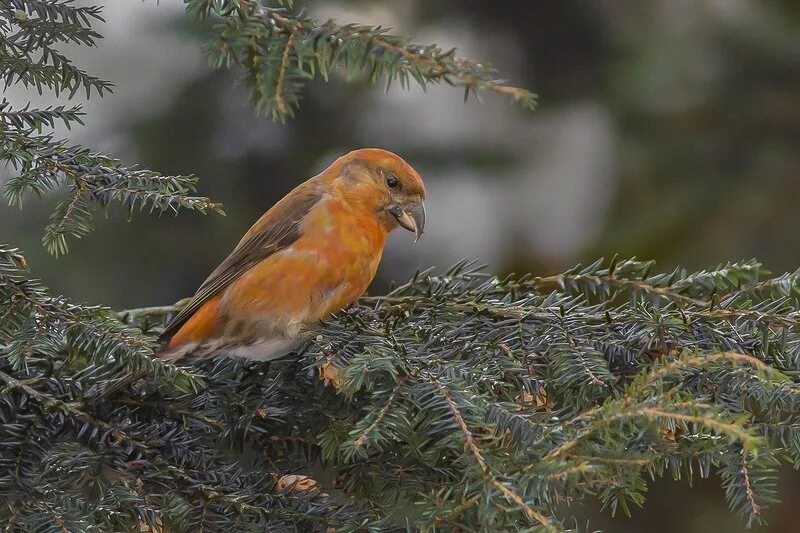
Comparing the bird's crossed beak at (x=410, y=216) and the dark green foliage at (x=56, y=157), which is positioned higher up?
the bird's crossed beak at (x=410, y=216)

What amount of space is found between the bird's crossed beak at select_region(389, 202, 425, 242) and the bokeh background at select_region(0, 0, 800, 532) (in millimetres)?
1181

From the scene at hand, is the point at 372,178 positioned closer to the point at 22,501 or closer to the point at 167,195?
the point at 167,195

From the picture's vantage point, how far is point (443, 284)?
192 centimetres

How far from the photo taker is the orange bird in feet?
7.48

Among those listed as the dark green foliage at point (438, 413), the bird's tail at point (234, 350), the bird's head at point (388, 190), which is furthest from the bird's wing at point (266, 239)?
the dark green foliage at point (438, 413)

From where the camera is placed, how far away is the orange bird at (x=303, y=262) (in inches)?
89.8

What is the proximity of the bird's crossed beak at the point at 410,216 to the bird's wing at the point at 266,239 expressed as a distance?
0.22 meters

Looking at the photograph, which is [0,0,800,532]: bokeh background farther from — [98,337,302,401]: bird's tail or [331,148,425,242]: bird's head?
[98,337,302,401]: bird's tail

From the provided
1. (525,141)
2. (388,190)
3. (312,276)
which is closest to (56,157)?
(312,276)

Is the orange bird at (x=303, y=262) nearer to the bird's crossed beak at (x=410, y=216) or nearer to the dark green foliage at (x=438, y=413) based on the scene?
the bird's crossed beak at (x=410, y=216)

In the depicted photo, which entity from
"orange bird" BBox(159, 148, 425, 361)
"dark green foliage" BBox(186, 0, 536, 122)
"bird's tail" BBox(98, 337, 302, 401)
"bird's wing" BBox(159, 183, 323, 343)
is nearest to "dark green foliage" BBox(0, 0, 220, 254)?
"dark green foliage" BBox(186, 0, 536, 122)

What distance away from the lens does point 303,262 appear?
2439 mm

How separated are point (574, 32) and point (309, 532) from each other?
3.43 meters

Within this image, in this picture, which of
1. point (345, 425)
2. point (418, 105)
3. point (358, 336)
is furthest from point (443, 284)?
point (418, 105)
